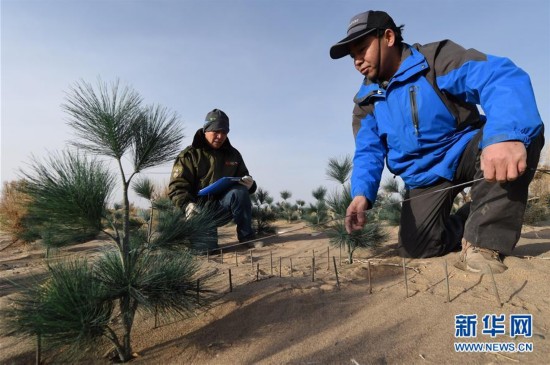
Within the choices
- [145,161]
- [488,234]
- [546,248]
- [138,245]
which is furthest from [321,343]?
[546,248]

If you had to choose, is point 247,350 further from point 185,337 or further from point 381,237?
point 381,237

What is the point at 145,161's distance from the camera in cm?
162

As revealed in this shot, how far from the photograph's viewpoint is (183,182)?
373cm

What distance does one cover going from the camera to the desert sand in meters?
1.13

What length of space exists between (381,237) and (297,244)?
4.32 ft

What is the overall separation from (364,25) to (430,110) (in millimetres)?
664

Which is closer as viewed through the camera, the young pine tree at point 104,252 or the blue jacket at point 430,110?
the young pine tree at point 104,252

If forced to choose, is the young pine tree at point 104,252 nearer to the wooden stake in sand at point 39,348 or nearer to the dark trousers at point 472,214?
the wooden stake in sand at point 39,348

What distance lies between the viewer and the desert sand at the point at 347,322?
44.6 inches

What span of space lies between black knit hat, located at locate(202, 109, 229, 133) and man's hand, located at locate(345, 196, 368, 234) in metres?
2.09

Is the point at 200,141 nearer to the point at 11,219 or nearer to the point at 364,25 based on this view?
the point at 364,25

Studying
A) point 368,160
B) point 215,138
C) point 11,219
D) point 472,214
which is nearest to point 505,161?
point 472,214

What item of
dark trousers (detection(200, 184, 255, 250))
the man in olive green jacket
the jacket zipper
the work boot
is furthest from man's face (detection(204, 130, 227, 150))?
the work boot

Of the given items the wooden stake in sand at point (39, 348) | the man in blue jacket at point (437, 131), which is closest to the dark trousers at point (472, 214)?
the man in blue jacket at point (437, 131)
